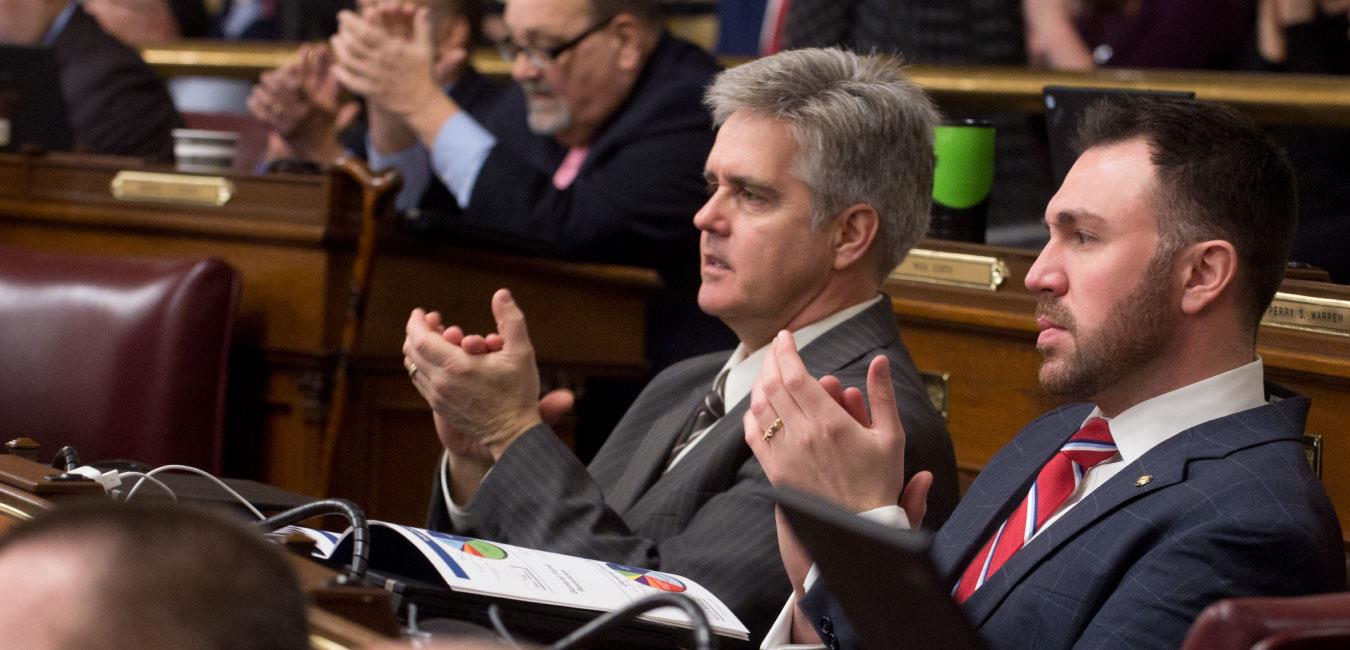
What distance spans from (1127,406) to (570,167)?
6.37 feet

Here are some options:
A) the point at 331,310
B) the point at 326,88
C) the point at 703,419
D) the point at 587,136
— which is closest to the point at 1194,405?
the point at 703,419

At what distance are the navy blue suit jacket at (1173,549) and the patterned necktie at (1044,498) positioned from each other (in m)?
0.08

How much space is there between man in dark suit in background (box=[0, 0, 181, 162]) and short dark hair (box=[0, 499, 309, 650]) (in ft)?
11.2

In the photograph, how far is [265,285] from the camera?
3.08 m

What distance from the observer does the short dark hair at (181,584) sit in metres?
0.66

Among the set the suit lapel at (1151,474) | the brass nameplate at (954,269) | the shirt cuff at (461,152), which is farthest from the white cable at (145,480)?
the shirt cuff at (461,152)

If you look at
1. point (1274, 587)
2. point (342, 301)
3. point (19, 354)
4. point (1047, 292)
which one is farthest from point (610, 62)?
point (1274, 587)

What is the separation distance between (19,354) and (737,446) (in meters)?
1.39

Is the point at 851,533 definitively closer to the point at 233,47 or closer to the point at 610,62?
the point at 610,62


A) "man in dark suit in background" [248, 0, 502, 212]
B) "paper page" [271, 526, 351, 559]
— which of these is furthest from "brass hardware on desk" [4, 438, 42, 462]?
"man in dark suit in background" [248, 0, 502, 212]

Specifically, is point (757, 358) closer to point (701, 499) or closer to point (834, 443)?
point (701, 499)

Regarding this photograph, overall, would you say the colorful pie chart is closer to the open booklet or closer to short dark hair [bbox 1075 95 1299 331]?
the open booklet

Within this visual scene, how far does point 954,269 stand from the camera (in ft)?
8.20

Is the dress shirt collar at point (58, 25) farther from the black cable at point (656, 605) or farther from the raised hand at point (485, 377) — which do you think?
the black cable at point (656, 605)
